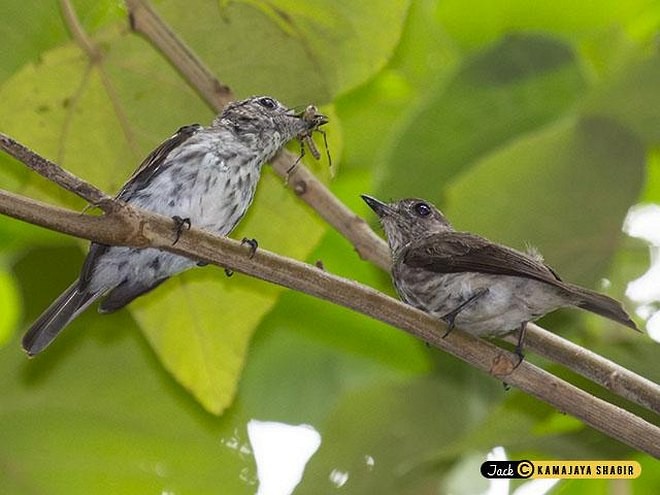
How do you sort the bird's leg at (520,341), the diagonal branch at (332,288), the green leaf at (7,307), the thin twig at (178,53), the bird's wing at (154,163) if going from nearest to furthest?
the diagonal branch at (332,288) → the bird's leg at (520,341) → the thin twig at (178,53) → the bird's wing at (154,163) → the green leaf at (7,307)

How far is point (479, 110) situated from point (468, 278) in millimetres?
362

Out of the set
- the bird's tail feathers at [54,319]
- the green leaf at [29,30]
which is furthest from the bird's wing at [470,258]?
the green leaf at [29,30]

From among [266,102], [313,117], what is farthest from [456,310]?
[266,102]

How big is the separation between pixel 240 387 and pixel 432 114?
0.74 meters

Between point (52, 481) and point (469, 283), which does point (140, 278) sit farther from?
point (469, 283)

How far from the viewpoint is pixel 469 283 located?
8.09ft

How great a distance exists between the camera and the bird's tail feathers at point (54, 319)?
2.29 metres

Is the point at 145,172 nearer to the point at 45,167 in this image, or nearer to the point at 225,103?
the point at 225,103

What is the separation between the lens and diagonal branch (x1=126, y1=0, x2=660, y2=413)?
1.98 metres

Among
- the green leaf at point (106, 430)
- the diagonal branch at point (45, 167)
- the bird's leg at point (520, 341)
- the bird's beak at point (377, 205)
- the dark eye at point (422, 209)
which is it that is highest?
the dark eye at point (422, 209)

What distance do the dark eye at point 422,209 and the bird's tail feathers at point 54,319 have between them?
2.31ft

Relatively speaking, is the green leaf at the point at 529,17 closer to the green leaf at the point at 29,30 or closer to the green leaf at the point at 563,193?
the green leaf at the point at 563,193

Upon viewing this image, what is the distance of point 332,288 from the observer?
71.7 inches

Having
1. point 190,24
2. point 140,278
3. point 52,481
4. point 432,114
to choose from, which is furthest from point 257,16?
Result: point 52,481
